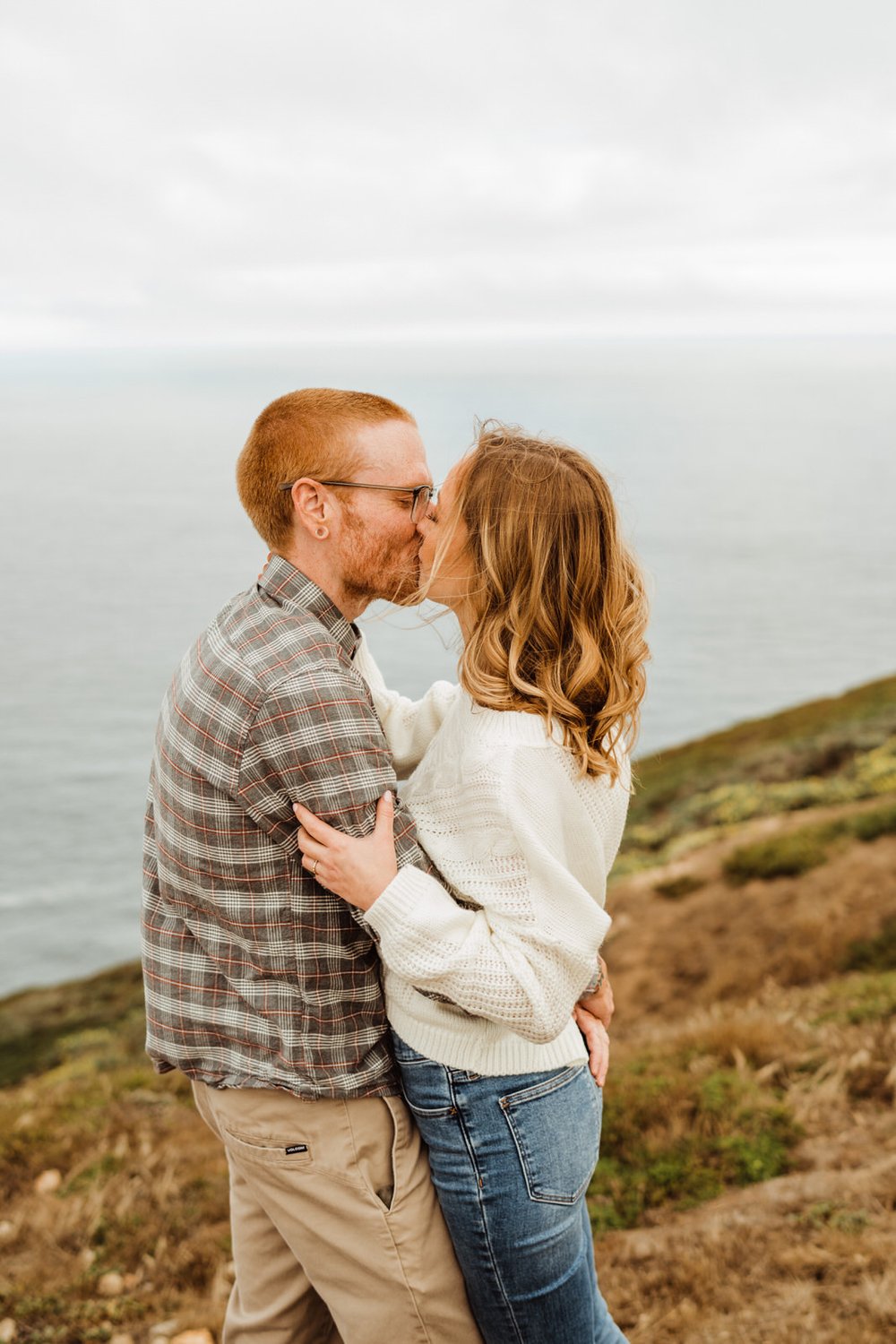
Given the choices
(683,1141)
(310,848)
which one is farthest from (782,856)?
(310,848)

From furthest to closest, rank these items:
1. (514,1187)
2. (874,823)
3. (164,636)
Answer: (164,636)
(874,823)
(514,1187)

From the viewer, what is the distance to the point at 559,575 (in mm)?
2943

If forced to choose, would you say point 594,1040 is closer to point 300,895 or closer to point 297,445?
point 300,895

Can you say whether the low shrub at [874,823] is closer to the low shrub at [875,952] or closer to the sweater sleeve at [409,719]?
the low shrub at [875,952]

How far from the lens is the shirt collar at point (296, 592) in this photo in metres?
3.12

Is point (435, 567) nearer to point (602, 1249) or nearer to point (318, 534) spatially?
point (318, 534)

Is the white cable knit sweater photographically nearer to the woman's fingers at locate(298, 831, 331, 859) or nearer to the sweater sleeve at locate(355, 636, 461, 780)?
the woman's fingers at locate(298, 831, 331, 859)

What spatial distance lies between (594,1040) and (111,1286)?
339 cm

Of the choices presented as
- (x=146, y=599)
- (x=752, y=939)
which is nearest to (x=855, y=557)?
(x=146, y=599)

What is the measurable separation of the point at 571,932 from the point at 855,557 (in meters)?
150

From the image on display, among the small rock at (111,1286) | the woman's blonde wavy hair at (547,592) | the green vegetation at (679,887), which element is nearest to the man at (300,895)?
the woman's blonde wavy hair at (547,592)

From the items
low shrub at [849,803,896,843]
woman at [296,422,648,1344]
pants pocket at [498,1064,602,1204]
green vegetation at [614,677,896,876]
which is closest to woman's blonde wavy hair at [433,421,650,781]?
woman at [296,422,648,1344]

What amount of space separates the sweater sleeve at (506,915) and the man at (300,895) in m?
0.18

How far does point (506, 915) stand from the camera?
2.69 meters
